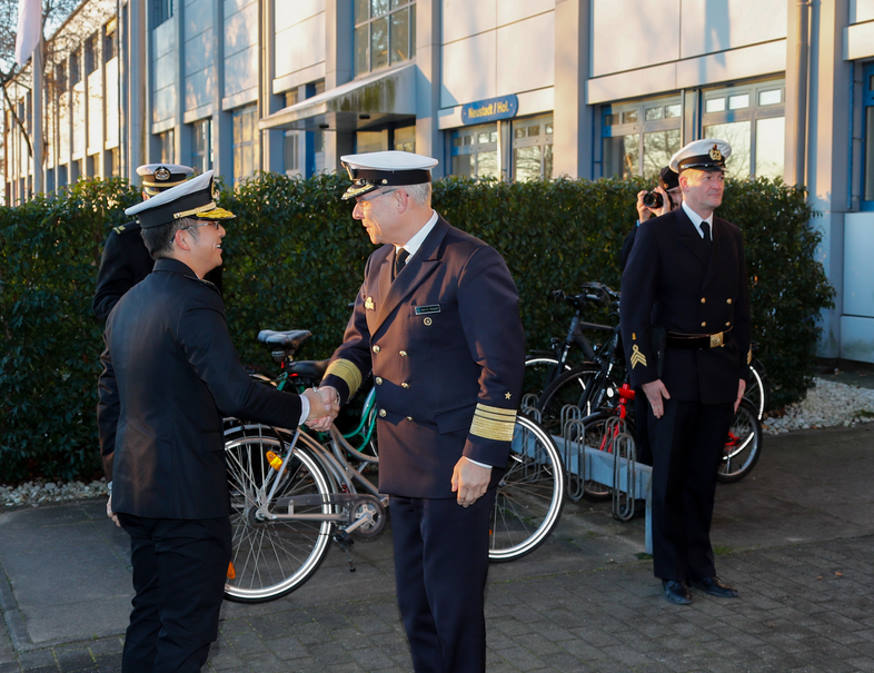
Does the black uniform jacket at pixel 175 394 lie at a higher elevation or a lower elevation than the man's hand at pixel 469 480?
higher

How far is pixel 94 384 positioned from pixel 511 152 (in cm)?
1413

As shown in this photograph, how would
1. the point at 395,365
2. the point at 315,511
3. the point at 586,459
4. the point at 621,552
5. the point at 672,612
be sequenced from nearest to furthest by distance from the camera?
the point at 395,365 < the point at 672,612 < the point at 315,511 < the point at 621,552 < the point at 586,459

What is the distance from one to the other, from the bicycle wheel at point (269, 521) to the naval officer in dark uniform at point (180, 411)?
179 centimetres

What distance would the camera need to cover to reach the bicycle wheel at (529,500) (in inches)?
227

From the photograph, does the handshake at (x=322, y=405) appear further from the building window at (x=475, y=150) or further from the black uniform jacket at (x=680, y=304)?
the building window at (x=475, y=150)

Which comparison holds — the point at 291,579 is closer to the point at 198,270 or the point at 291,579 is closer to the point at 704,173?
the point at 198,270

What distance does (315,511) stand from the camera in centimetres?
532

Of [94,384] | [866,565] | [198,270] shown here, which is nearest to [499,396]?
[198,270]

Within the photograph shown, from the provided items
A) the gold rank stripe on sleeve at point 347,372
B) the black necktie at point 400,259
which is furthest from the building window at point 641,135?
the black necktie at point 400,259

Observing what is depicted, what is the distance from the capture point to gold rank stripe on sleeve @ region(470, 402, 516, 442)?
11.0ft

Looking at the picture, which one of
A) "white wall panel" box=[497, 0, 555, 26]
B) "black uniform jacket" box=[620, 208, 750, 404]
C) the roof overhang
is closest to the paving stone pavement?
"black uniform jacket" box=[620, 208, 750, 404]

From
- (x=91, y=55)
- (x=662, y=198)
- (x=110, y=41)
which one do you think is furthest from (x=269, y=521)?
(x=91, y=55)

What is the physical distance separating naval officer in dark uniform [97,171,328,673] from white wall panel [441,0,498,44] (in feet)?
56.7

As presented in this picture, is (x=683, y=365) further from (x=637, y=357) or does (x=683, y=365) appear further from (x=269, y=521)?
(x=269, y=521)
